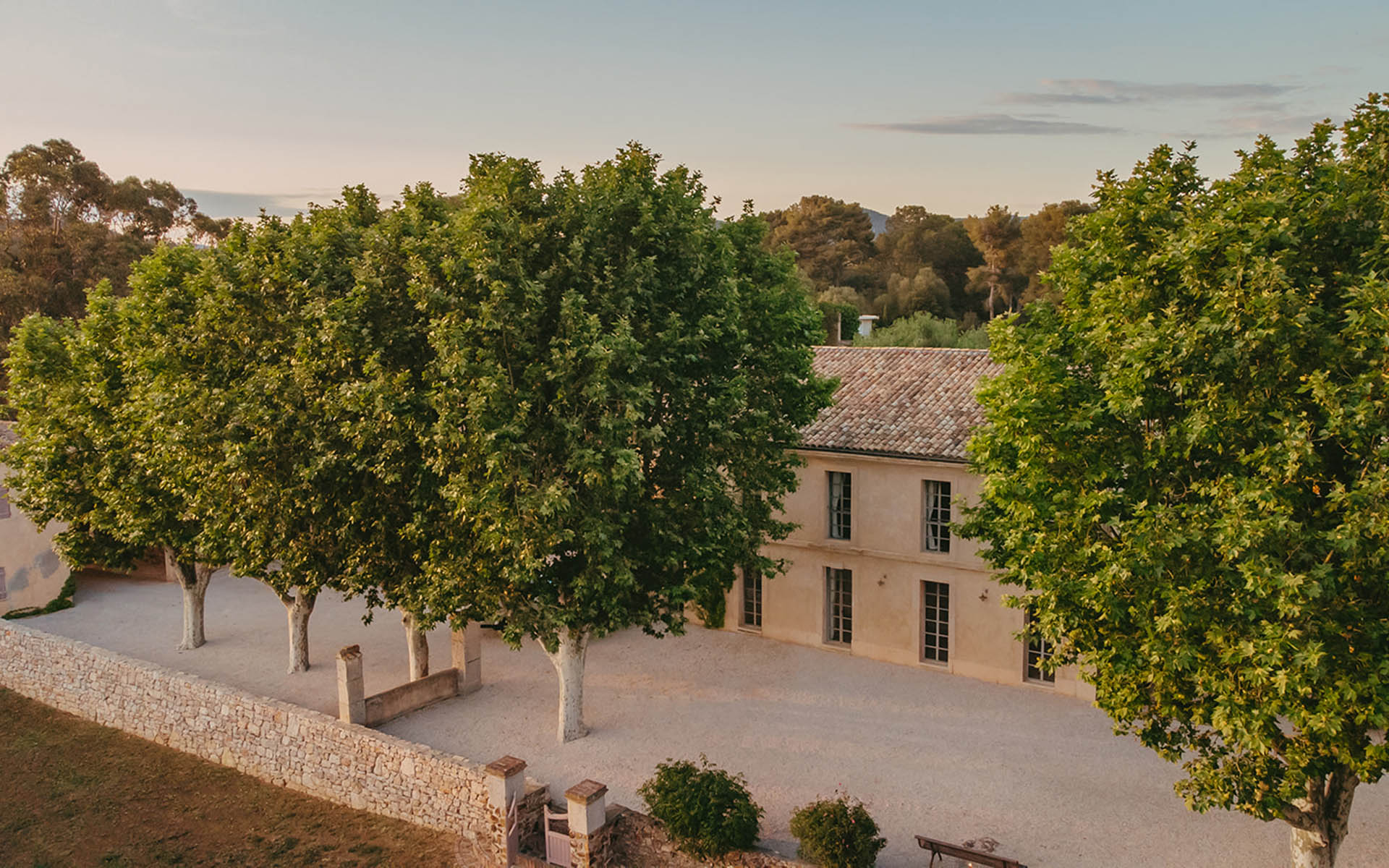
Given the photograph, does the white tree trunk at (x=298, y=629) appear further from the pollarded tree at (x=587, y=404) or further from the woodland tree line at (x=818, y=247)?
the woodland tree line at (x=818, y=247)

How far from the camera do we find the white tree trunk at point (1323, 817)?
1584 cm

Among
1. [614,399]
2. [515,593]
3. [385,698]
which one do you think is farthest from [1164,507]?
[385,698]

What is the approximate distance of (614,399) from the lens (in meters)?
21.7

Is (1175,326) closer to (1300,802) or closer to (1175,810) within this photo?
(1300,802)

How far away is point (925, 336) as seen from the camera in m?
65.8

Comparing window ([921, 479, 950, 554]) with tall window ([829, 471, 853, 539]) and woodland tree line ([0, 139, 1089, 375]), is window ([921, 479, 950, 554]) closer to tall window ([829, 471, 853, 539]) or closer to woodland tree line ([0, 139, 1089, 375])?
tall window ([829, 471, 853, 539])

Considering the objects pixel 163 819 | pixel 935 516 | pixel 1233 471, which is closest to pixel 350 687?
pixel 163 819

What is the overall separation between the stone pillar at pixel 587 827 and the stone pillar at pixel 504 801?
1298 mm

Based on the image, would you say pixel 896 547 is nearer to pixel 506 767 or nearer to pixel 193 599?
pixel 506 767

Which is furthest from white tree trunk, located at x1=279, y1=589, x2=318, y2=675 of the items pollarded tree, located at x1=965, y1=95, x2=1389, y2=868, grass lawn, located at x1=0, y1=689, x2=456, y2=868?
pollarded tree, located at x1=965, y1=95, x2=1389, y2=868

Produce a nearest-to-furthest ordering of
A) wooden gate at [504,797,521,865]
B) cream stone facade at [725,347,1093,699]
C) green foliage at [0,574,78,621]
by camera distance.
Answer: wooden gate at [504,797,521,865], cream stone facade at [725,347,1093,699], green foliage at [0,574,78,621]

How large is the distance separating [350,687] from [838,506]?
1502 centimetres

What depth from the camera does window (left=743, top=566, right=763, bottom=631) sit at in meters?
31.9

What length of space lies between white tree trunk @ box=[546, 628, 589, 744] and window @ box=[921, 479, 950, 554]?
A: 1053cm
